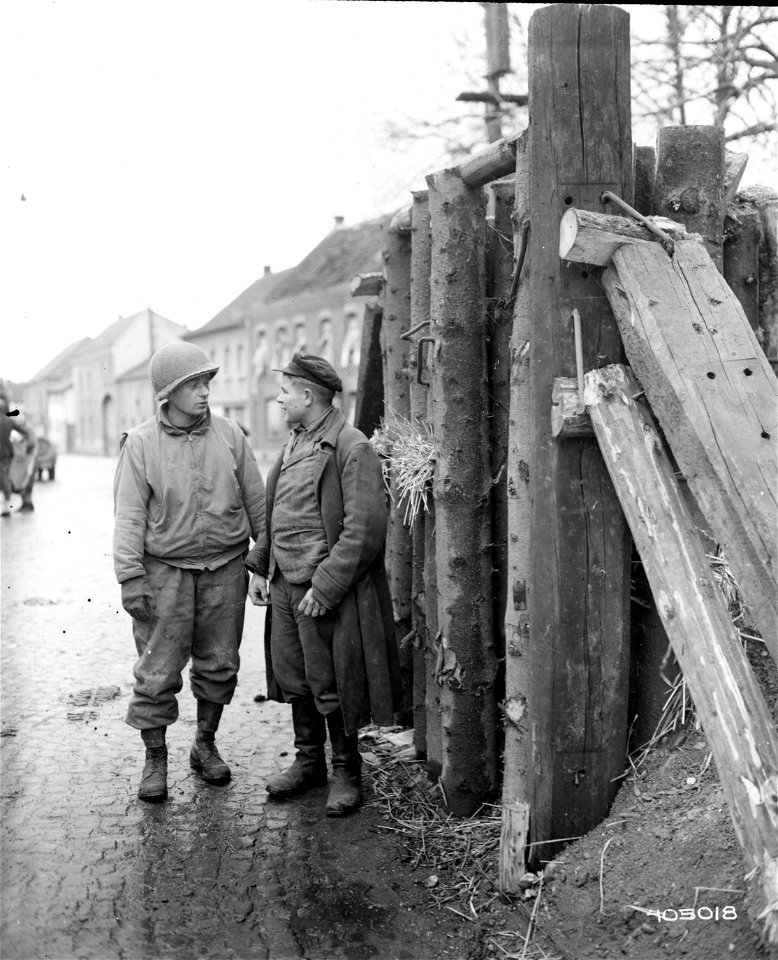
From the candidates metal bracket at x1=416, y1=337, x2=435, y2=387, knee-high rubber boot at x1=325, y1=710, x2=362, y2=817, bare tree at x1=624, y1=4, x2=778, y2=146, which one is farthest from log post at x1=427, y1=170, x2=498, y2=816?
bare tree at x1=624, y1=4, x2=778, y2=146

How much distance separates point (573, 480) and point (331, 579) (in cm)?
152

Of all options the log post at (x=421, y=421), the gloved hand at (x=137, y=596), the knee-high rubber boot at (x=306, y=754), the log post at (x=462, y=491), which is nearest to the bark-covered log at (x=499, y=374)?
the log post at (x=462, y=491)

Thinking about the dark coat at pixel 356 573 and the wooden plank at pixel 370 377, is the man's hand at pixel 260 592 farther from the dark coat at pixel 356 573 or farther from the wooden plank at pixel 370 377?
the wooden plank at pixel 370 377

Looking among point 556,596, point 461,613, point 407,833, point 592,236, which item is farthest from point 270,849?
point 592,236

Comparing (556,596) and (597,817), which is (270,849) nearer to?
(597,817)

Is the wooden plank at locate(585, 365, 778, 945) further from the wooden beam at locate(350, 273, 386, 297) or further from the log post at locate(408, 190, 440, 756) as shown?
the wooden beam at locate(350, 273, 386, 297)

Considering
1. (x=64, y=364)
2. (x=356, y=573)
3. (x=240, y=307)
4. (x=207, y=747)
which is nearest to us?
(x=356, y=573)

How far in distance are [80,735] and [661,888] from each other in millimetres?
3776

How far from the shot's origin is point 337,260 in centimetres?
3600

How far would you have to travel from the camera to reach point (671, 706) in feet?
11.9

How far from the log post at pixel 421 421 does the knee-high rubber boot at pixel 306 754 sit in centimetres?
56

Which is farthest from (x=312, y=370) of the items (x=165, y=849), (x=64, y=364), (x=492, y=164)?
(x=64, y=364)

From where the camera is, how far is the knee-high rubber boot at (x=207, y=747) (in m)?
5.11

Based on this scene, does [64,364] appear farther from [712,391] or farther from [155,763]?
[712,391]
